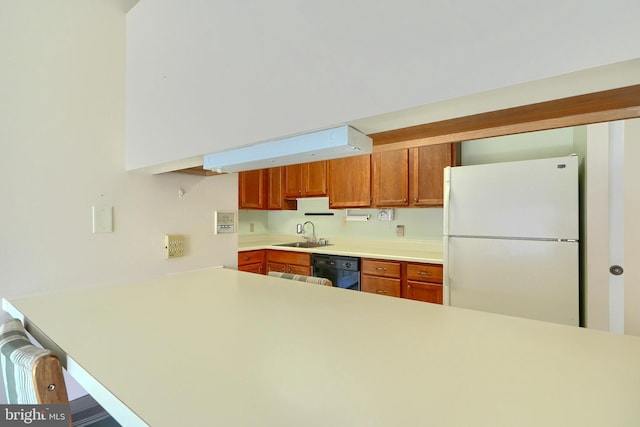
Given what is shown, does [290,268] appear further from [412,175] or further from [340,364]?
[340,364]

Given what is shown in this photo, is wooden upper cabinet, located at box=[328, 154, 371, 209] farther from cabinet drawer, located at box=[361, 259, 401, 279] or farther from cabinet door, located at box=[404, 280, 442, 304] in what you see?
cabinet door, located at box=[404, 280, 442, 304]

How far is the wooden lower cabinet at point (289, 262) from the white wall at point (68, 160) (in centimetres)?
175

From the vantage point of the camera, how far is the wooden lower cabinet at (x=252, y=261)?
3272 millimetres

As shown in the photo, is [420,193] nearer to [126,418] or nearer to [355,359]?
[355,359]

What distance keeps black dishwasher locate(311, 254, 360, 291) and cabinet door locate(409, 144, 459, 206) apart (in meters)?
0.83

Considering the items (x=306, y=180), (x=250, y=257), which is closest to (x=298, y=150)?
(x=250, y=257)

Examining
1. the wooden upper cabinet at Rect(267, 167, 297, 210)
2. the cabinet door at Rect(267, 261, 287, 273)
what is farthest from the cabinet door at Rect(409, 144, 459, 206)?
the wooden upper cabinet at Rect(267, 167, 297, 210)

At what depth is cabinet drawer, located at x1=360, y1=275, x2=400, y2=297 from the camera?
2.65 metres

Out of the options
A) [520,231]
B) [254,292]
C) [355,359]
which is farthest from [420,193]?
[355,359]

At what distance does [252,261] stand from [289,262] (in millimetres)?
429

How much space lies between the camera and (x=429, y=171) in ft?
9.07

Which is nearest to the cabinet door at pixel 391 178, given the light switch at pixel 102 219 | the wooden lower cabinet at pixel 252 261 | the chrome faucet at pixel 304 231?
the chrome faucet at pixel 304 231

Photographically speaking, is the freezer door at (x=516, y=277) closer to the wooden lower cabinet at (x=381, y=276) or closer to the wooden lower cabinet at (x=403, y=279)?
the wooden lower cabinet at (x=403, y=279)

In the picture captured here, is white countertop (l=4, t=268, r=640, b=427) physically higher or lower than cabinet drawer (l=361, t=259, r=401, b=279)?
higher
